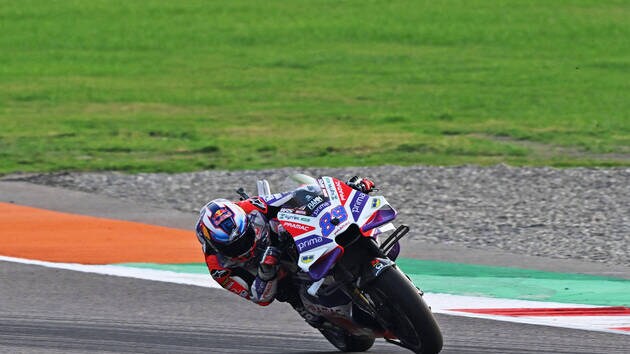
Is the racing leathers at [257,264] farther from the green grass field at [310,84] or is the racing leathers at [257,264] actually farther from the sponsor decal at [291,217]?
the green grass field at [310,84]

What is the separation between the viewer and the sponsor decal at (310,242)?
790cm

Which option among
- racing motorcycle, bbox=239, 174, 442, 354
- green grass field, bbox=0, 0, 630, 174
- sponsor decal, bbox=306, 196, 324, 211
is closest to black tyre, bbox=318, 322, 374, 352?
racing motorcycle, bbox=239, 174, 442, 354

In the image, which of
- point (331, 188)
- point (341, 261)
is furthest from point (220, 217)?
point (341, 261)

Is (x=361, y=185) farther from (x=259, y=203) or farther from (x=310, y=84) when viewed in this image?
(x=310, y=84)

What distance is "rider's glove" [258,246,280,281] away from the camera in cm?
830

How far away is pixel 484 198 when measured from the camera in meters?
15.0

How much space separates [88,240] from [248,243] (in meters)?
5.04

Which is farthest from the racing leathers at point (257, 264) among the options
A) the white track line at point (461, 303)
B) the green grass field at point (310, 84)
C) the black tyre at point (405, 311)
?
the green grass field at point (310, 84)

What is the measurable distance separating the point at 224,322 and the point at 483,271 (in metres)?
2.71

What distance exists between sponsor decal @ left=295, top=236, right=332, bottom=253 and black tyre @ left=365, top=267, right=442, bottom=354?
39cm

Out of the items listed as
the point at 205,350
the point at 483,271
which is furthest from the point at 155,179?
the point at 205,350

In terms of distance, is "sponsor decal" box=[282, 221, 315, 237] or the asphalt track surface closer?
"sponsor decal" box=[282, 221, 315, 237]

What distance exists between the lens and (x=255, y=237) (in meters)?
8.40

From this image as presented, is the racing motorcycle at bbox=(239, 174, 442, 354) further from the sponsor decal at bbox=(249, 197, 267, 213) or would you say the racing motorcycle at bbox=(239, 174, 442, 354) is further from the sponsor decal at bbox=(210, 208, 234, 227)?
the sponsor decal at bbox=(210, 208, 234, 227)
